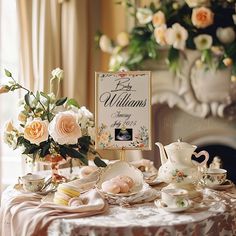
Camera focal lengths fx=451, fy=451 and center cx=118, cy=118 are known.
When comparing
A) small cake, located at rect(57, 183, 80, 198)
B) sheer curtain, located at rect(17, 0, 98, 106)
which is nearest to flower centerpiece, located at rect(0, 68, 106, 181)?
small cake, located at rect(57, 183, 80, 198)

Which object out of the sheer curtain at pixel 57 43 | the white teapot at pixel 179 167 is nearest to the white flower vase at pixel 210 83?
the sheer curtain at pixel 57 43

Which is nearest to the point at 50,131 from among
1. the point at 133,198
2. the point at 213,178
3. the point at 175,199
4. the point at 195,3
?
the point at 133,198

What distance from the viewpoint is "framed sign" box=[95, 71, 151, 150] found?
1716 millimetres

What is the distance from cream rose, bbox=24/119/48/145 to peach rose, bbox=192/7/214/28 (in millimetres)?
1624

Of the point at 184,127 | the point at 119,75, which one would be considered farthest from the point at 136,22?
the point at 119,75

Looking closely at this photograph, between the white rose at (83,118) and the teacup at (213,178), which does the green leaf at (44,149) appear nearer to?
the white rose at (83,118)

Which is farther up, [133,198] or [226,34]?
[226,34]

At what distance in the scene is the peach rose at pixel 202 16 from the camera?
2924 millimetres

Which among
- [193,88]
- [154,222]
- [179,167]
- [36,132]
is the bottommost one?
[154,222]

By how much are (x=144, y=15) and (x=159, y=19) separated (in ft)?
0.53

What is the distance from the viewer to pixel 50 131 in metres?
1.66

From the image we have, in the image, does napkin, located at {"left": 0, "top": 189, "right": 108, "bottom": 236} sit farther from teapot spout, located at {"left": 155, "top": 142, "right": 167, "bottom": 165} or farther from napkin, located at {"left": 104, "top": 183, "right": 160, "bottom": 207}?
teapot spout, located at {"left": 155, "top": 142, "right": 167, "bottom": 165}

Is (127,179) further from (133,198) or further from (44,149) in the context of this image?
(44,149)

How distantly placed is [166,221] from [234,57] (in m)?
1.90
